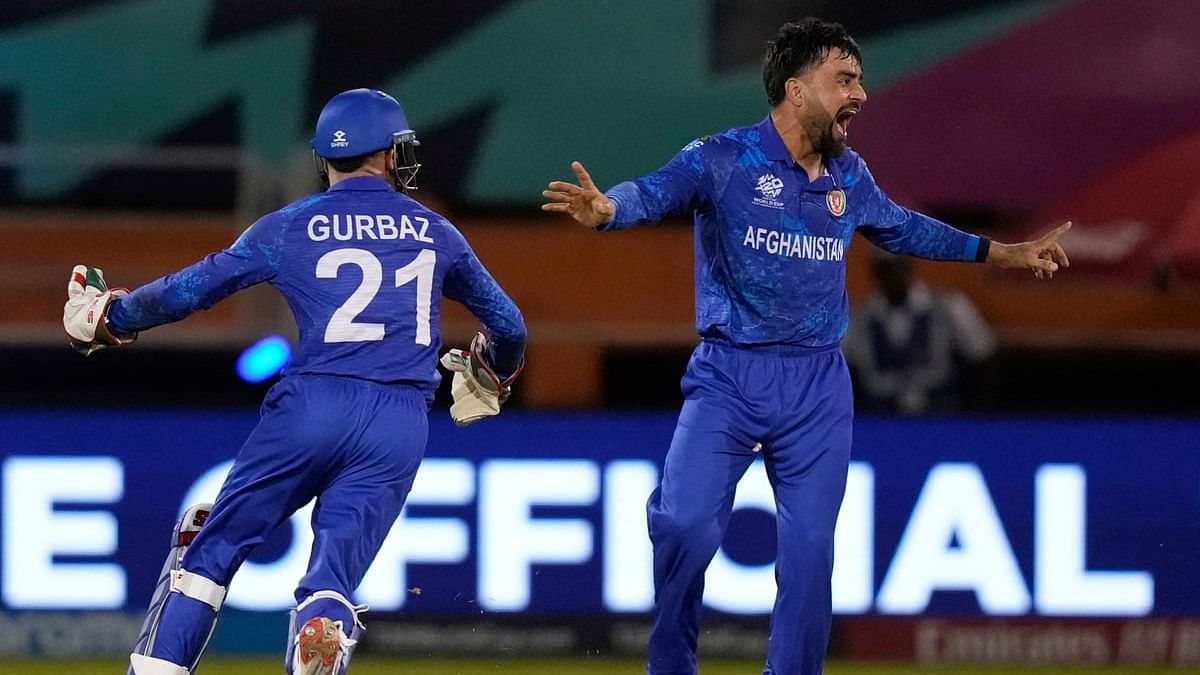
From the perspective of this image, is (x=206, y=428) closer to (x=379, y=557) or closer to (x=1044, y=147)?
(x=379, y=557)

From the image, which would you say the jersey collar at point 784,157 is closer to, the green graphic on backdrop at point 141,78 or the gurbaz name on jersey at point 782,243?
the gurbaz name on jersey at point 782,243

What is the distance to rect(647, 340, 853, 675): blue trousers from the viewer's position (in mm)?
5984

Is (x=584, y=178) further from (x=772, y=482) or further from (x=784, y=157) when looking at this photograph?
(x=772, y=482)

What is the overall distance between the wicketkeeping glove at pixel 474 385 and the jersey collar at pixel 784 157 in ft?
3.39

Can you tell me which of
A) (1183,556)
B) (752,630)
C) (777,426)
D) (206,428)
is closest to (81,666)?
(206,428)

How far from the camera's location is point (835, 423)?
6102 millimetres

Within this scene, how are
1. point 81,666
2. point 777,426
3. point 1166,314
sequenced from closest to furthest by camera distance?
point 777,426 → point 81,666 → point 1166,314

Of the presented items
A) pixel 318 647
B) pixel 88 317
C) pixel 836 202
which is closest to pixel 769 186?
pixel 836 202

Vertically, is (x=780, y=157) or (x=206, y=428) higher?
(x=780, y=157)

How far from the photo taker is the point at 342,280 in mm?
5691

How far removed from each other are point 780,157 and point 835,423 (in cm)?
80

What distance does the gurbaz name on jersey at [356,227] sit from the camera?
5.71 meters

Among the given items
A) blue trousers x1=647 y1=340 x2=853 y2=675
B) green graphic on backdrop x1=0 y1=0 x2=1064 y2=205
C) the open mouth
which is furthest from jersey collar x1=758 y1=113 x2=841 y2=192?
green graphic on backdrop x1=0 y1=0 x2=1064 y2=205

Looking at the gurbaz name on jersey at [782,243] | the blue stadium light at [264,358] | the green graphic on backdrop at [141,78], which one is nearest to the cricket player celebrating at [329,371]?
the gurbaz name on jersey at [782,243]
